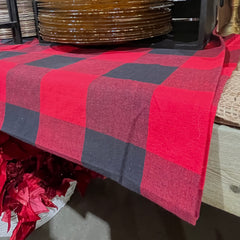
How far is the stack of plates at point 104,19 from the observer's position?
0.52 meters

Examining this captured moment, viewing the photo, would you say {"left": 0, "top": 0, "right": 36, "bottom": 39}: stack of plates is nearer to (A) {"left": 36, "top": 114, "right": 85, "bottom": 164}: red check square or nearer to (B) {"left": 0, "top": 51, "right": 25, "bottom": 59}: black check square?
(B) {"left": 0, "top": 51, "right": 25, "bottom": 59}: black check square

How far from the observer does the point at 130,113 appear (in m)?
0.36

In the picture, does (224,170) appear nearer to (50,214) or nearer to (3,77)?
(3,77)

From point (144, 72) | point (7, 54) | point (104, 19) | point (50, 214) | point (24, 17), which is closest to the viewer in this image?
point (144, 72)

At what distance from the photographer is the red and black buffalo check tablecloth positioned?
0.32m

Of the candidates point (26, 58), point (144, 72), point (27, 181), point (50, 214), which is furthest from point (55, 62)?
point (50, 214)

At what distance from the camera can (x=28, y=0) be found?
0.80 m

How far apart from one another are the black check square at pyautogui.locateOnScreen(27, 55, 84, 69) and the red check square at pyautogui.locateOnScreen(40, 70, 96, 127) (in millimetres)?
52

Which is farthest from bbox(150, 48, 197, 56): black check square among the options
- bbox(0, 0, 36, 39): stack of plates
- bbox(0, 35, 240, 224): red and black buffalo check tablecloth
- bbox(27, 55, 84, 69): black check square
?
bbox(0, 0, 36, 39): stack of plates

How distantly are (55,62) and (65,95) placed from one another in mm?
143

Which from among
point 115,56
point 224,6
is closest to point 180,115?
point 115,56

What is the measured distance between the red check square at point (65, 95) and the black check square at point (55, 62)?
0.05 metres

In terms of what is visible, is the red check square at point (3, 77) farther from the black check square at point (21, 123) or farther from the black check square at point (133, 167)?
the black check square at point (133, 167)

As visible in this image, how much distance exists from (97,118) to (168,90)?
0.11 metres
